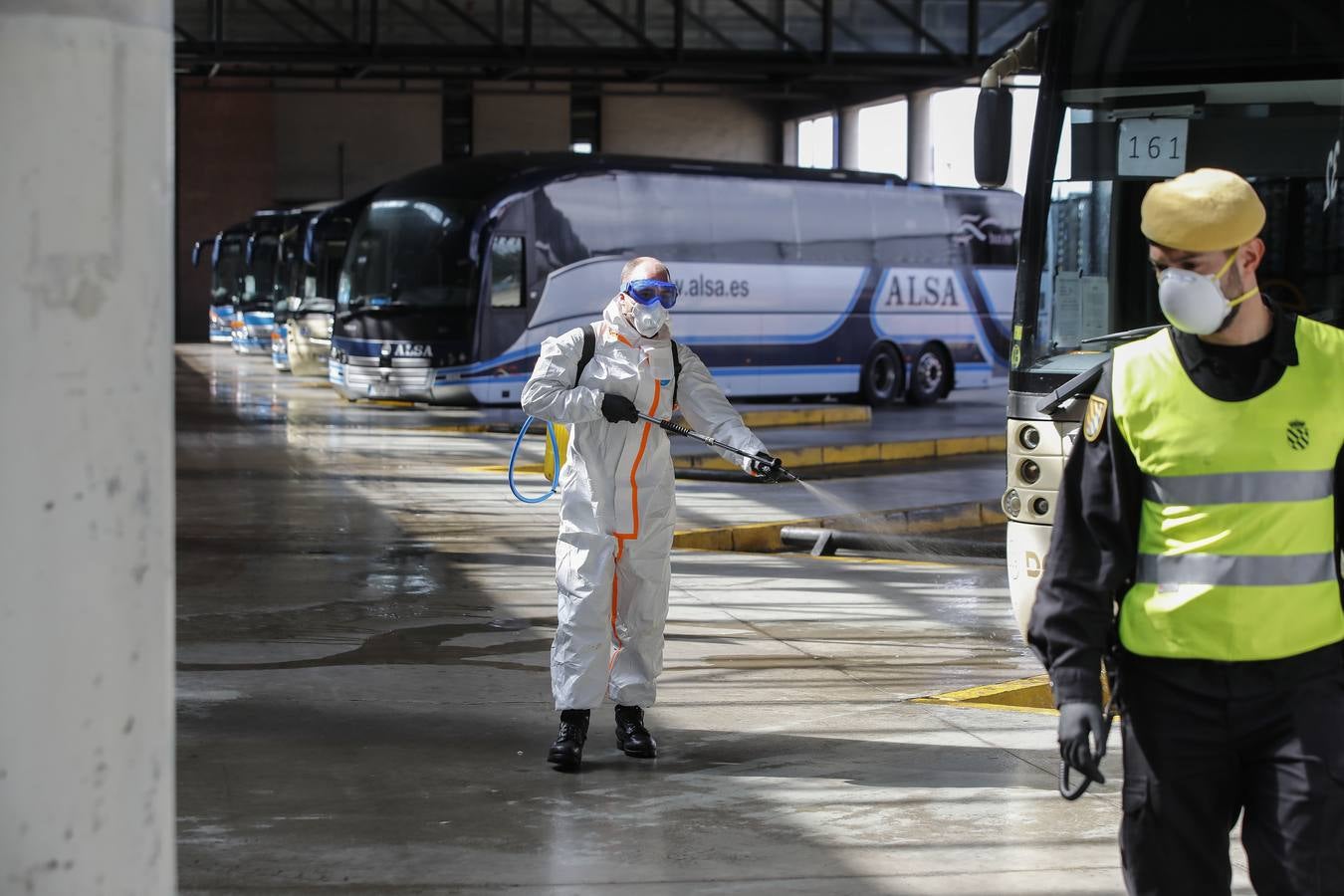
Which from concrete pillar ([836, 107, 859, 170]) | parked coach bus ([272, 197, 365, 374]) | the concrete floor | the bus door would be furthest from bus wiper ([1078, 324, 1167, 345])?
concrete pillar ([836, 107, 859, 170])

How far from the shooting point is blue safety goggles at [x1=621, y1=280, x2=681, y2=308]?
667cm

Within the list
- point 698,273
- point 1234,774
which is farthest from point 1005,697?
point 698,273

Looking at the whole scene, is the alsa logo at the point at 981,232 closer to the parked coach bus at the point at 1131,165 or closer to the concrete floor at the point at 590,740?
the concrete floor at the point at 590,740

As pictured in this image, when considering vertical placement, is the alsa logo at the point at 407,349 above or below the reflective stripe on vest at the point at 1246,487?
below

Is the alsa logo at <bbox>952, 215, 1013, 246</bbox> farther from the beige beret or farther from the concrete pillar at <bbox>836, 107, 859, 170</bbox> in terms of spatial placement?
the beige beret

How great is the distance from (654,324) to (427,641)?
117 inches

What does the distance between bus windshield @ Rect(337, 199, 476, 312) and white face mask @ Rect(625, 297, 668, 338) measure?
57.5 ft

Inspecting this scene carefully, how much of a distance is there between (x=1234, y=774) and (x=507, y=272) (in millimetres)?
21023

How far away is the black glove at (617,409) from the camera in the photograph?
6.49 metres

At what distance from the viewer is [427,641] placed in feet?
29.8

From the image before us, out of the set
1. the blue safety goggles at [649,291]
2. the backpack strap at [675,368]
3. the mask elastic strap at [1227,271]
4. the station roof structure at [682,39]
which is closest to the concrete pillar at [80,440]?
the mask elastic strap at [1227,271]

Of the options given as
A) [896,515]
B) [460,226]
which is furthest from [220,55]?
[896,515]

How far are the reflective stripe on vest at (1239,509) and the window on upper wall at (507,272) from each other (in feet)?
68.2

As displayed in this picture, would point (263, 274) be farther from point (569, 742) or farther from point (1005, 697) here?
point (569, 742)
